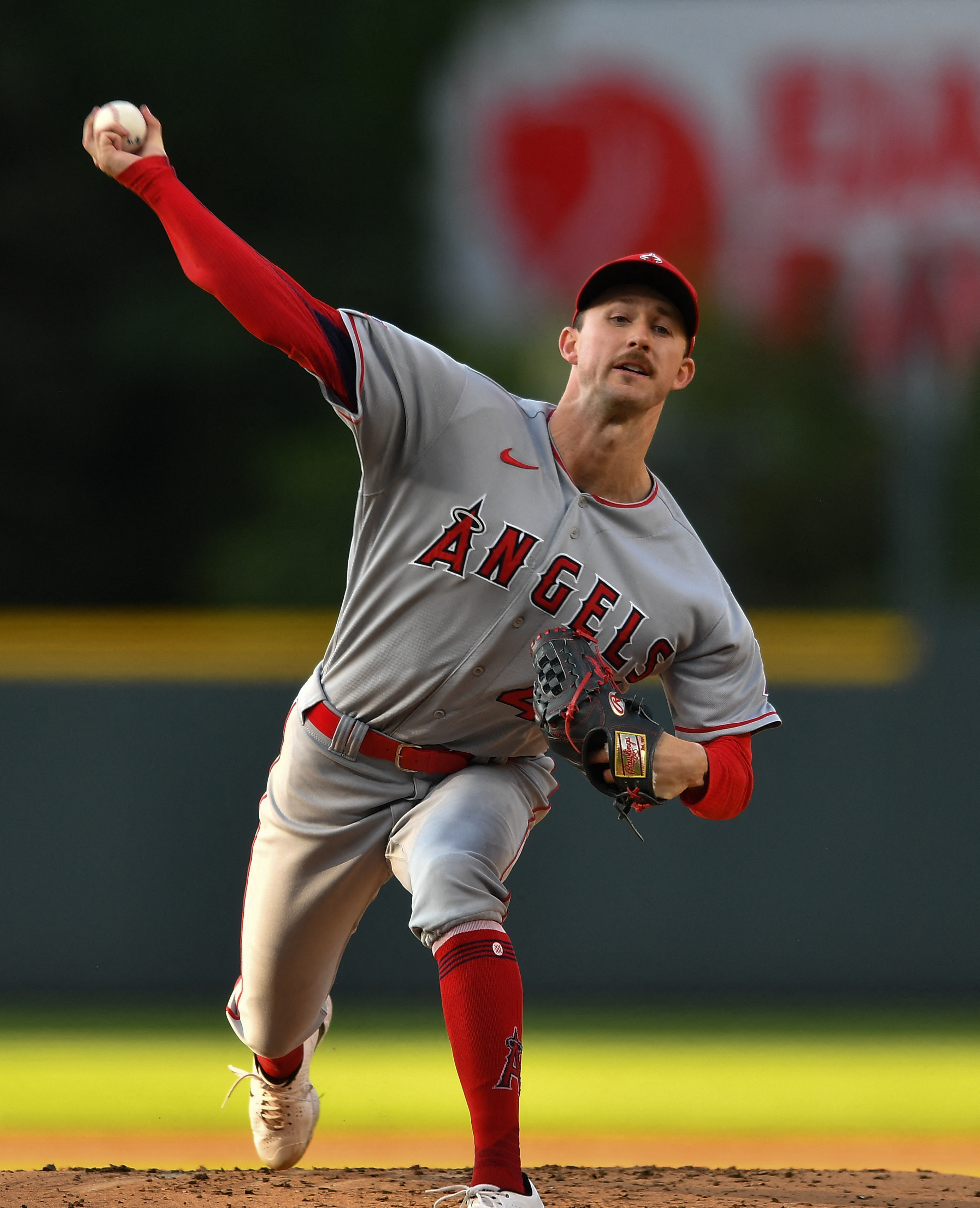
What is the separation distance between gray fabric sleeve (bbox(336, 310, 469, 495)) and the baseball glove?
0.45 meters

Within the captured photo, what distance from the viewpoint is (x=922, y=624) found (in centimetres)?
686

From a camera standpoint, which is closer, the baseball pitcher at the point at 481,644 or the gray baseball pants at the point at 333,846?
the baseball pitcher at the point at 481,644

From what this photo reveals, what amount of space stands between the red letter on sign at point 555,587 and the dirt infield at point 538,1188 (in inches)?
46.0

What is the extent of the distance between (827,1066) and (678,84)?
11409 millimetres

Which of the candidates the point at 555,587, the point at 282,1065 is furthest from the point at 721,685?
the point at 282,1065

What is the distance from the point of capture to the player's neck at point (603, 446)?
3268mm

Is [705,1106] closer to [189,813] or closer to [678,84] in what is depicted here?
[189,813]

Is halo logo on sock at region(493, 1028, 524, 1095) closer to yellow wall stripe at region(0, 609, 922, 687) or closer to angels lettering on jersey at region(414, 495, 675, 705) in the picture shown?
angels lettering on jersey at region(414, 495, 675, 705)

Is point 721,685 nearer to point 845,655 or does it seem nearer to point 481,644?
point 481,644

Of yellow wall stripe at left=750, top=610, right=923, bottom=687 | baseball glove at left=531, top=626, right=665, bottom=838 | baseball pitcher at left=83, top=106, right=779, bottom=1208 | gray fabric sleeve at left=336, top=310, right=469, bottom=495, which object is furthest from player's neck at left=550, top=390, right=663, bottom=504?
yellow wall stripe at left=750, top=610, right=923, bottom=687

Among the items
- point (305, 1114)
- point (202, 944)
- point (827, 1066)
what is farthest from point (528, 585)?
point (202, 944)

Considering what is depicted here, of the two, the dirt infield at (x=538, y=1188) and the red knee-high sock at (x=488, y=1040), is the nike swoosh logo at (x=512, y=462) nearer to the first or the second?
the red knee-high sock at (x=488, y=1040)

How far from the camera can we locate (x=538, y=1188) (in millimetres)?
3523

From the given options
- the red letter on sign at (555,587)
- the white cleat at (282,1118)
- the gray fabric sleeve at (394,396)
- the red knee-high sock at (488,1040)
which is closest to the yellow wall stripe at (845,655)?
the white cleat at (282,1118)
